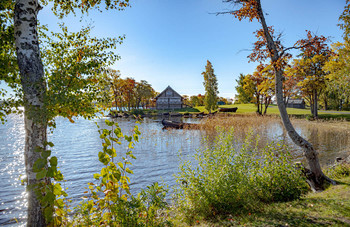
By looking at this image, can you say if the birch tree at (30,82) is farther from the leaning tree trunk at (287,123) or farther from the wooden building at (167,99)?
the wooden building at (167,99)

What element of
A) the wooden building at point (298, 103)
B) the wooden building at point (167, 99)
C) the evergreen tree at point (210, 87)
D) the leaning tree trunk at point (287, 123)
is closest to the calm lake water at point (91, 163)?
the leaning tree trunk at point (287, 123)

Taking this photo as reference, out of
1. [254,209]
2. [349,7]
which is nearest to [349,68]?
[349,7]

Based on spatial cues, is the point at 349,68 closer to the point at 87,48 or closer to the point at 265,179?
the point at 265,179

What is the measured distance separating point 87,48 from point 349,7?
7.91m

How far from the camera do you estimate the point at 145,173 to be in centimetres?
1062

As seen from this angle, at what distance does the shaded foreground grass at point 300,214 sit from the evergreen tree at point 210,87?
145 ft

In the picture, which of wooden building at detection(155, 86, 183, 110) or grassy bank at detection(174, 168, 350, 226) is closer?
grassy bank at detection(174, 168, 350, 226)

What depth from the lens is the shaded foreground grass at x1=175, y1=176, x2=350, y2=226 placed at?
3883 millimetres

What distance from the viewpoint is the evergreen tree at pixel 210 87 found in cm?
4882

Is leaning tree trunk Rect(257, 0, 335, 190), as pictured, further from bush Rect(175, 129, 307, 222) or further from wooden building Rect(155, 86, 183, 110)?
wooden building Rect(155, 86, 183, 110)

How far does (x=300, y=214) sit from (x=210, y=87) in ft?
150

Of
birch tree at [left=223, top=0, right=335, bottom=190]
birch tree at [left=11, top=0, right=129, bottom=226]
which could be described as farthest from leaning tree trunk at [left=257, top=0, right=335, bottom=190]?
birch tree at [left=11, top=0, right=129, bottom=226]

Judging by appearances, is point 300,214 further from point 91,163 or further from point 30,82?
point 91,163

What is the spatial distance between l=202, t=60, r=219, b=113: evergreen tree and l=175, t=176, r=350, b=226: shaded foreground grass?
44.1 m
